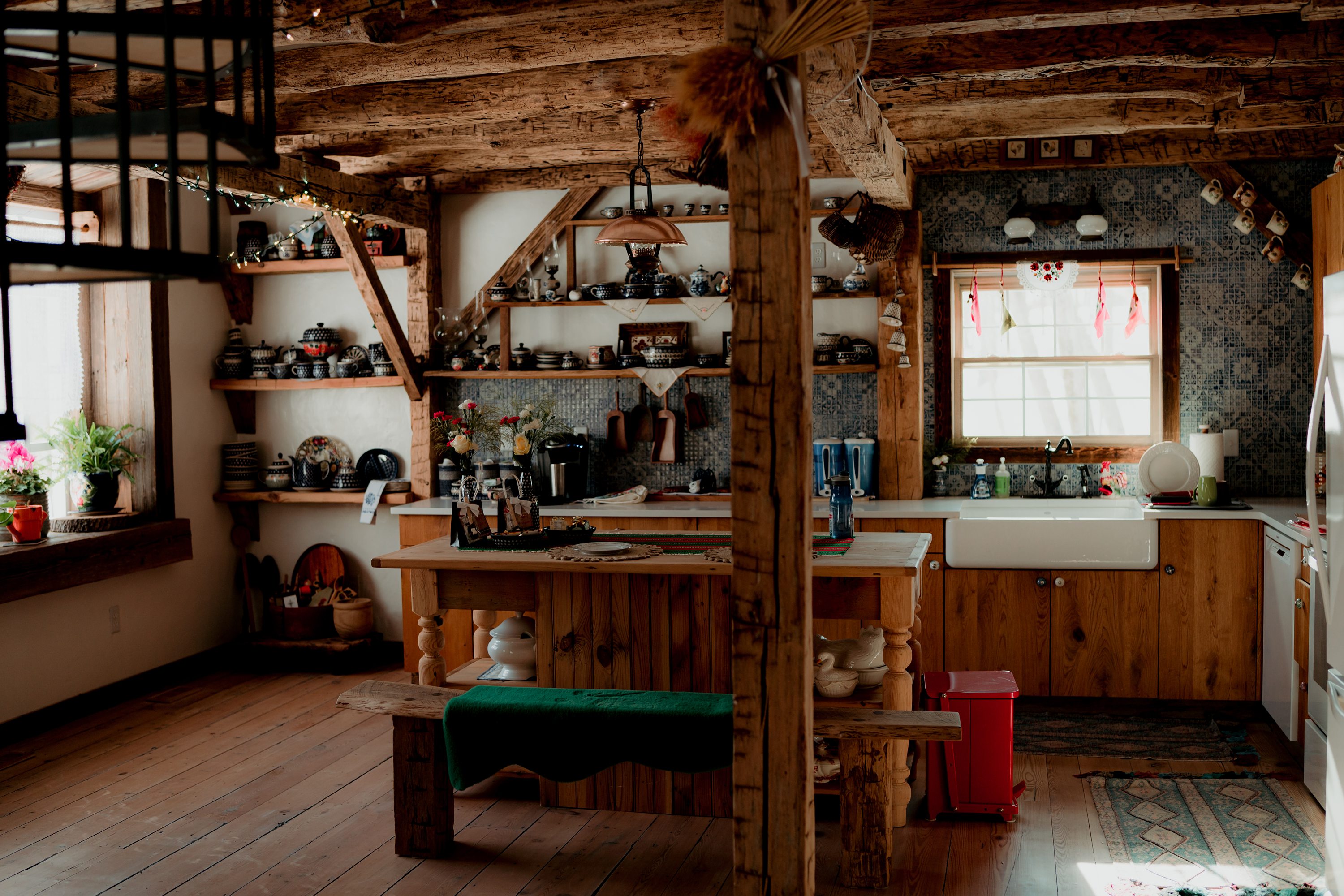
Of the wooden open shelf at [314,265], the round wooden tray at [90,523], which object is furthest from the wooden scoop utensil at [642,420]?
the round wooden tray at [90,523]

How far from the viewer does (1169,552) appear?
16.8 ft

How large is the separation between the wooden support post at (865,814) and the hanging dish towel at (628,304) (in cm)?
315

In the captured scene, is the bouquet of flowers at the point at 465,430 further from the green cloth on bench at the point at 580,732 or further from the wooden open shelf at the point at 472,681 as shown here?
the green cloth on bench at the point at 580,732

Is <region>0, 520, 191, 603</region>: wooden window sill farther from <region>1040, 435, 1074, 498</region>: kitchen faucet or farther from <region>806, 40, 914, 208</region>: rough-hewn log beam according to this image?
<region>1040, 435, 1074, 498</region>: kitchen faucet

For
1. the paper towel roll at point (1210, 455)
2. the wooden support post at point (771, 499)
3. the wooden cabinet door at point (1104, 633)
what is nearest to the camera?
the wooden support post at point (771, 499)

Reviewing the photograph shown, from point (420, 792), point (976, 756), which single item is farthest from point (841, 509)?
point (420, 792)

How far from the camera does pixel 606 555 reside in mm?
3861

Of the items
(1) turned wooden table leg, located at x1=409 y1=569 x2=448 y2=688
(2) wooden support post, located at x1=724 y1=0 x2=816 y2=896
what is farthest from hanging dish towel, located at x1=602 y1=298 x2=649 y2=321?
(2) wooden support post, located at x1=724 y1=0 x2=816 y2=896

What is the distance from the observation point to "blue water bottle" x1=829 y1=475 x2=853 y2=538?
13.5 ft

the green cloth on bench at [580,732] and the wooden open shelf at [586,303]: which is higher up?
the wooden open shelf at [586,303]

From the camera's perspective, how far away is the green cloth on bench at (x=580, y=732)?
3320mm

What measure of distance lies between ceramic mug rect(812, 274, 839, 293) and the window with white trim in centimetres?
70

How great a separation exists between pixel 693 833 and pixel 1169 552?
275 centimetres

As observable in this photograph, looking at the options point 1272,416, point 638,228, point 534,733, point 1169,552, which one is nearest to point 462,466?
point 638,228
